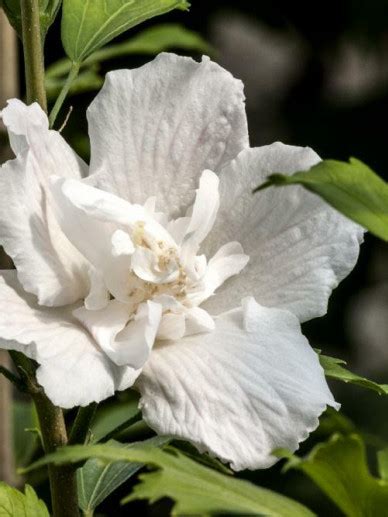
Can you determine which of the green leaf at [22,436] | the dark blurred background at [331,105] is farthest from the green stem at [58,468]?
the dark blurred background at [331,105]

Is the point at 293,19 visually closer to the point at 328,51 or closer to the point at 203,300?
the point at 328,51

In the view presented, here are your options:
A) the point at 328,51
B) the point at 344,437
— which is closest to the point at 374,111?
the point at 328,51

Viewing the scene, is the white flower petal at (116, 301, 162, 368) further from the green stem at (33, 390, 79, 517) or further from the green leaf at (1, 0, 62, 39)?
the green leaf at (1, 0, 62, 39)

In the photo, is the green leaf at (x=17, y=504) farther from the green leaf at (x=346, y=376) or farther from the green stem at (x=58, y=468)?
the green leaf at (x=346, y=376)

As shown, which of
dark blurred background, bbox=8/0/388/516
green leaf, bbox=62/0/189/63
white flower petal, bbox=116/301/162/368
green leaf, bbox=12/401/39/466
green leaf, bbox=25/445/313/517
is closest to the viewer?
green leaf, bbox=25/445/313/517

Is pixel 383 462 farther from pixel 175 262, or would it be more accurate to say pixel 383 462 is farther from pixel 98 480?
pixel 98 480

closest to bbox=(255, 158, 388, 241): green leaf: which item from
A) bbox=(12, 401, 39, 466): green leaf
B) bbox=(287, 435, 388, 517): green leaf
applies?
bbox=(287, 435, 388, 517): green leaf
